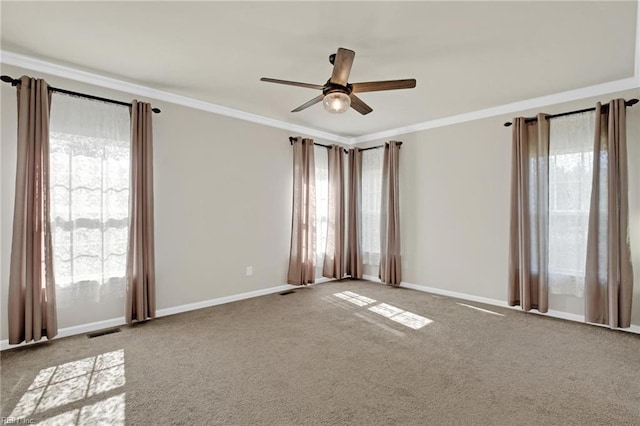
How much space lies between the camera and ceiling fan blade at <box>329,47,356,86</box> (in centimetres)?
233

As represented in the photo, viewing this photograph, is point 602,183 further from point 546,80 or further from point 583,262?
point 546,80

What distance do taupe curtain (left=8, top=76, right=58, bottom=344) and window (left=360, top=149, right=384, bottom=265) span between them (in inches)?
170

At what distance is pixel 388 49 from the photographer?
2.76 meters

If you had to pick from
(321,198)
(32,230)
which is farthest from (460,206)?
(32,230)

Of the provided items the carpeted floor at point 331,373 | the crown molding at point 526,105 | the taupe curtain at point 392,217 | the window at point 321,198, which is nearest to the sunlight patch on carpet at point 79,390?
the carpeted floor at point 331,373

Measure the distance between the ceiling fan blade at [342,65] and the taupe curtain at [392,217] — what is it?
2.91 m

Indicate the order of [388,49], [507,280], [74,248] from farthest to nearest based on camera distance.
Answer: [507,280]
[74,248]
[388,49]

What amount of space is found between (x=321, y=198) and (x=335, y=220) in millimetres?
470

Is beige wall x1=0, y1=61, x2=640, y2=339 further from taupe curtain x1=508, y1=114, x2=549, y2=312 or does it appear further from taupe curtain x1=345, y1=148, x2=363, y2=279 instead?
taupe curtain x1=345, y1=148, x2=363, y2=279

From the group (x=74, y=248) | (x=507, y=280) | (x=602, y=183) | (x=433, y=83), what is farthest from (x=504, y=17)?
(x=74, y=248)

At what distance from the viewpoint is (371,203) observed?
5797 millimetres

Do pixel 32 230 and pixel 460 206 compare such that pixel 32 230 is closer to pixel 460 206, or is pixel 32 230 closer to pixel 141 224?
pixel 141 224

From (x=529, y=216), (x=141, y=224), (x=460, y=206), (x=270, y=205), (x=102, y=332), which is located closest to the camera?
(x=102, y=332)

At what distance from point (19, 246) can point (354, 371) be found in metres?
3.04
